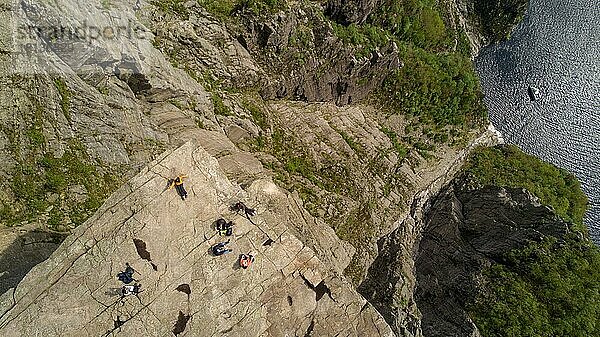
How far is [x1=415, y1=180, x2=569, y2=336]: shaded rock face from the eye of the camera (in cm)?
3017

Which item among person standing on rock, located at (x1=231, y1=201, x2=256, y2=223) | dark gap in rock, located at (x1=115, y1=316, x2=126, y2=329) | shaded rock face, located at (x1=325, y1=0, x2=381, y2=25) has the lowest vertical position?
dark gap in rock, located at (x1=115, y1=316, x2=126, y2=329)

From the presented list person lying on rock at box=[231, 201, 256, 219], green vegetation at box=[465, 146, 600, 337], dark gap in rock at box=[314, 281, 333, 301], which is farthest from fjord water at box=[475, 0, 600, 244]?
person lying on rock at box=[231, 201, 256, 219]

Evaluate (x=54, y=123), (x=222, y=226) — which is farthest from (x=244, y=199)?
(x=54, y=123)

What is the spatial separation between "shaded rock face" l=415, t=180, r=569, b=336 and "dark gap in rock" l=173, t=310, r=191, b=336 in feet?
Answer: 64.6

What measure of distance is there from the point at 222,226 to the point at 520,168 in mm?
34917

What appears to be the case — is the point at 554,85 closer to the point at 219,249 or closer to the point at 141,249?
the point at 219,249

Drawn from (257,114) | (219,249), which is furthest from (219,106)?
(219,249)

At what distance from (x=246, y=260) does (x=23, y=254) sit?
8.14m

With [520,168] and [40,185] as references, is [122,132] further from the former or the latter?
[520,168]

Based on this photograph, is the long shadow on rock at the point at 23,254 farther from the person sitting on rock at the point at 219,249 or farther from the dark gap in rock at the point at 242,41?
the dark gap in rock at the point at 242,41

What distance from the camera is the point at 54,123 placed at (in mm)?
16594

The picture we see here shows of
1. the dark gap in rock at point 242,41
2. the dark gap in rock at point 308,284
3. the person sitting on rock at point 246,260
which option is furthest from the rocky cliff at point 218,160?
the person sitting on rock at point 246,260

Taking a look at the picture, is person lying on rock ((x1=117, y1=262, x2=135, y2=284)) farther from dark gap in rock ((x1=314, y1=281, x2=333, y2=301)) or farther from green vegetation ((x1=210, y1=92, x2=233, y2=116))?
green vegetation ((x1=210, y1=92, x2=233, y2=116))

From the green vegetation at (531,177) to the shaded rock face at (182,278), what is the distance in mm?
27413
